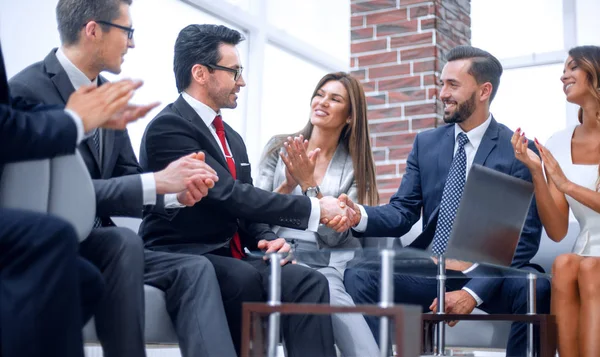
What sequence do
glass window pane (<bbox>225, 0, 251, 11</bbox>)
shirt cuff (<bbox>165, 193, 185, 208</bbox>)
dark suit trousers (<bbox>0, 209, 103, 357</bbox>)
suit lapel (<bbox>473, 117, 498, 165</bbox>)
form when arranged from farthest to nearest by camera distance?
glass window pane (<bbox>225, 0, 251, 11</bbox>)
suit lapel (<bbox>473, 117, 498, 165</bbox>)
shirt cuff (<bbox>165, 193, 185, 208</bbox>)
dark suit trousers (<bbox>0, 209, 103, 357</bbox>)

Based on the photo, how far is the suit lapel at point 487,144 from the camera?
11.4 ft

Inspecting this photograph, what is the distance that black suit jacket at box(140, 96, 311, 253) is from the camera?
9.18 feet

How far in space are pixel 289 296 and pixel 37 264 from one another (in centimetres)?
126

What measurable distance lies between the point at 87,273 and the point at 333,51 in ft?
16.7

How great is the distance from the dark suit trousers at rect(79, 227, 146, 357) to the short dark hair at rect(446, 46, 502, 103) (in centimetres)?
210

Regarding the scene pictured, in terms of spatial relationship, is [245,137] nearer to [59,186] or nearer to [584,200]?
[584,200]

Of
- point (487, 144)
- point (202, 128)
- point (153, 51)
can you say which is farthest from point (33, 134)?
point (153, 51)

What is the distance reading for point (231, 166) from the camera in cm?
302

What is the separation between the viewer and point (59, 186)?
6.48 feet

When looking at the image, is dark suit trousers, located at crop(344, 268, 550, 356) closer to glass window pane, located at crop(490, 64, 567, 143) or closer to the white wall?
the white wall

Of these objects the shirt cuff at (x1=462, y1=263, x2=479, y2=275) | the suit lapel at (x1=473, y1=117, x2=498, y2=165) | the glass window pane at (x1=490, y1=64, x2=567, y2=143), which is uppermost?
the glass window pane at (x1=490, y1=64, x2=567, y2=143)

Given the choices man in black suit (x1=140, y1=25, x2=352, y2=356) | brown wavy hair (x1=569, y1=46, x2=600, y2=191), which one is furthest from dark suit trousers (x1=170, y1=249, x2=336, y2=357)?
brown wavy hair (x1=569, y1=46, x2=600, y2=191)

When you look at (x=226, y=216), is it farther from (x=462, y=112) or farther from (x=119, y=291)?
(x=462, y=112)

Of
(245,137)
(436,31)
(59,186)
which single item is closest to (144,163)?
(59,186)
